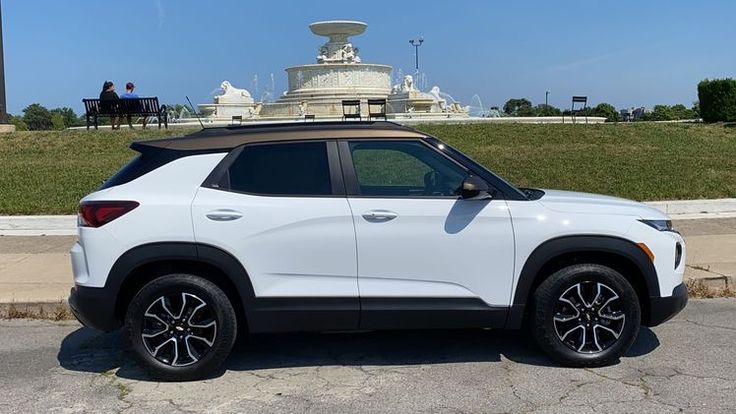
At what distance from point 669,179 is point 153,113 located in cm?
1408

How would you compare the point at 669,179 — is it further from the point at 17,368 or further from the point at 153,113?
the point at 153,113

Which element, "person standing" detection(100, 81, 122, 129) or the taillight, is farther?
"person standing" detection(100, 81, 122, 129)

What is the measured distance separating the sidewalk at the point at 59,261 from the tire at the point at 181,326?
7.95 feet

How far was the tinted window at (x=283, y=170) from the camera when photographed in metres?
4.71

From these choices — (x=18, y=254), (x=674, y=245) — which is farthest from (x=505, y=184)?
(x=18, y=254)

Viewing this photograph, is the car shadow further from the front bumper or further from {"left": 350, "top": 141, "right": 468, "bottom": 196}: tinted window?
{"left": 350, "top": 141, "right": 468, "bottom": 196}: tinted window

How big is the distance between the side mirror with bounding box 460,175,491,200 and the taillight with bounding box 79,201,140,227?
7.16ft

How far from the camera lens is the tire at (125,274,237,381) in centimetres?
461

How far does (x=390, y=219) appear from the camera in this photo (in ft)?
15.1

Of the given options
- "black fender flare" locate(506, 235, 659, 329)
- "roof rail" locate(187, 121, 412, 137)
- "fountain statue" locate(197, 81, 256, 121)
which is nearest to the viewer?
"black fender flare" locate(506, 235, 659, 329)

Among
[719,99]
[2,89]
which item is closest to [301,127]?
[2,89]

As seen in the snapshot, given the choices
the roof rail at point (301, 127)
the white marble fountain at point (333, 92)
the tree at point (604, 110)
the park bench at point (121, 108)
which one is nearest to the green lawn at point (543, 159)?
the park bench at point (121, 108)

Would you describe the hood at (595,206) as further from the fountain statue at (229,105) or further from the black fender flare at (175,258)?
the fountain statue at (229,105)

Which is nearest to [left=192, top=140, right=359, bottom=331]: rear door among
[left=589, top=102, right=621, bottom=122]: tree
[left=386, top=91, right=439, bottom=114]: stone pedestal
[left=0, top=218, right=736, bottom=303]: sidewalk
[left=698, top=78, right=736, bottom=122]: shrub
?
[left=0, top=218, right=736, bottom=303]: sidewalk
